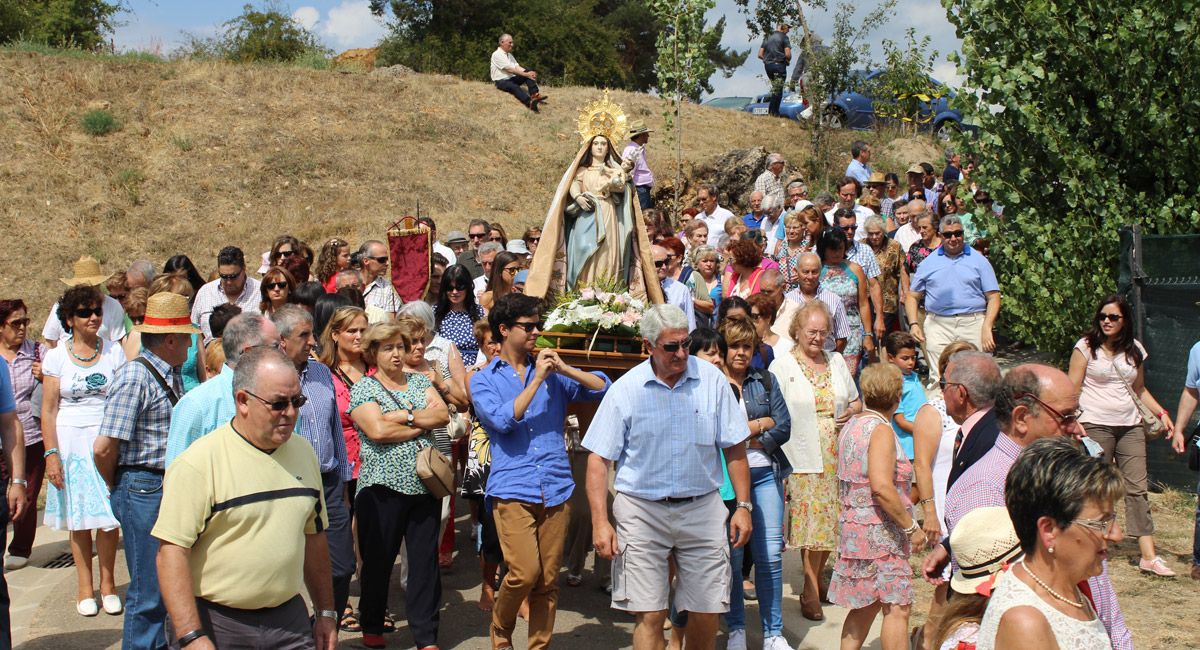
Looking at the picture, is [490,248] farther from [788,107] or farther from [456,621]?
[788,107]

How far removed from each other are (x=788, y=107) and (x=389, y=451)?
73.2ft

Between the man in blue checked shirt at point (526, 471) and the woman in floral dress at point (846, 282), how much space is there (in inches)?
167

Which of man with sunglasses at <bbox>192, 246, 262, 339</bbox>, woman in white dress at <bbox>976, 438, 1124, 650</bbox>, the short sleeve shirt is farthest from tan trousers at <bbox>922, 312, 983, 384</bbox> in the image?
woman in white dress at <bbox>976, 438, 1124, 650</bbox>

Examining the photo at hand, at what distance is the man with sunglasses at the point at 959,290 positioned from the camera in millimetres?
10344

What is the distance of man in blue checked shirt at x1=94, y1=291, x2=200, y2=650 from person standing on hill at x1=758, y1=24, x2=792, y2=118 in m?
20.0

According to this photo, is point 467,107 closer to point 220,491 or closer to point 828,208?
point 828,208

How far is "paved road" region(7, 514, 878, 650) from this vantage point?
6.82 m

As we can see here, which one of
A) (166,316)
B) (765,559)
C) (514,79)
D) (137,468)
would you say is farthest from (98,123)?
(765,559)

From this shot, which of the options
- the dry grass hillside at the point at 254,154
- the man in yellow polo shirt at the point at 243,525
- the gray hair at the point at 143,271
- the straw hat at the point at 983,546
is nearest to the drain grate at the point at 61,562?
the gray hair at the point at 143,271

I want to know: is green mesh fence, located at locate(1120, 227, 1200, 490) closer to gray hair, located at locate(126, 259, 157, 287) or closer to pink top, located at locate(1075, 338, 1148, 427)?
pink top, located at locate(1075, 338, 1148, 427)

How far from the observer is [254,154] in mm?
24312

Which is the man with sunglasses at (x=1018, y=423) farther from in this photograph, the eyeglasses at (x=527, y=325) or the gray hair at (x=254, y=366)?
the eyeglasses at (x=527, y=325)

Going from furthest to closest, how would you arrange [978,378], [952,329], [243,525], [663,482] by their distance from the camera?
[952,329] < [663,482] < [978,378] < [243,525]

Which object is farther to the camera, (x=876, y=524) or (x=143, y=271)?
(x=143, y=271)
